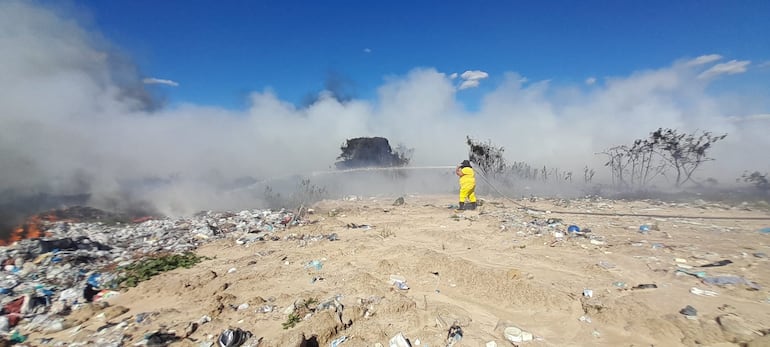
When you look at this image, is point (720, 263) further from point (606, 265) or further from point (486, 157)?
point (486, 157)

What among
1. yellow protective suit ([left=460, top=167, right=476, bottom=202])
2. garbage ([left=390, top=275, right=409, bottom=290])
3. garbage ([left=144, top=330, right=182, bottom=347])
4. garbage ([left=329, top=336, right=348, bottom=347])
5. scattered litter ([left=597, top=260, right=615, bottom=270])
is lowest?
garbage ([left=144, top=330, right=182, bottom=347])

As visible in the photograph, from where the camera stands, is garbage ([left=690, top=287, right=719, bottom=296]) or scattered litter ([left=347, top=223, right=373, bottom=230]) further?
scattered litter ([left=347, top=223, right=373, bottom=230])

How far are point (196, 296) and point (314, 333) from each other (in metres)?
1.62

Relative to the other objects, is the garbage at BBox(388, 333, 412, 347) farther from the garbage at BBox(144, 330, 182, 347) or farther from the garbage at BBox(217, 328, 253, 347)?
the garbage at BBox(144, 330, 182, 347)

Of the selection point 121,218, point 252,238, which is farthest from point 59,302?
point 121,218

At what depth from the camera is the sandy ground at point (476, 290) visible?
2.42m

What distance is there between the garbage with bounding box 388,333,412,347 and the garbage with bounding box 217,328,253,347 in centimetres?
111

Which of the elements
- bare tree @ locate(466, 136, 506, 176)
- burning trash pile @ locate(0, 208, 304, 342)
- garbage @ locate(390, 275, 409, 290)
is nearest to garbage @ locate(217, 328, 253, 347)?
garbage @ locate(390, 275, 409, 290)

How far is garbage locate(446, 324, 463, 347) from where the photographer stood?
233cm

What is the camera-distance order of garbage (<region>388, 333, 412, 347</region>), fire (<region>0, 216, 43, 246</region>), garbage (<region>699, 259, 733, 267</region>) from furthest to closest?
1. fire (<region>0, 216, 43, 246</region>)
2. garbage (<region>699, 259, 733, 267</region>)
3. garbage (<region>388, 333, 412, 347</region>)

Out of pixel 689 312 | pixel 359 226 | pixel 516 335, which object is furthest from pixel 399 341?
pixel 359 226

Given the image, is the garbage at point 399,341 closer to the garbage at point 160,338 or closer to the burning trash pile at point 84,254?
the garbage at point 160,338

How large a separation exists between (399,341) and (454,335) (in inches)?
17.1

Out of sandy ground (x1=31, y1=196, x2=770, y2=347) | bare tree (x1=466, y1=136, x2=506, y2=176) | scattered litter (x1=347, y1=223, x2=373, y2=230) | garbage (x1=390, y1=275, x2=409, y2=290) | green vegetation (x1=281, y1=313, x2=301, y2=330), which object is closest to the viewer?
sandy ground (x1=31, y1=196, x2=770, y2=347)
